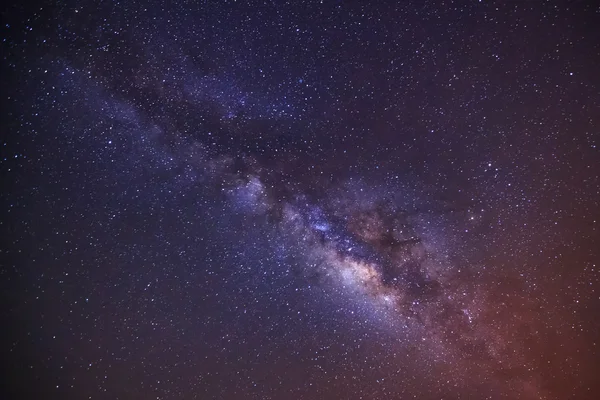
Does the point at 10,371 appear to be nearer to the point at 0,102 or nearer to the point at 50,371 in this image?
the point at 50,371

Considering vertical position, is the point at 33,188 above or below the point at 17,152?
below

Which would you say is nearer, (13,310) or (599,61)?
(599,61)

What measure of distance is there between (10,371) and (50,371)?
453 mm

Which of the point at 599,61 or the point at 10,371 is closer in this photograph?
the point at 599,61

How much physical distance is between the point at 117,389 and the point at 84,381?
39 centimetres

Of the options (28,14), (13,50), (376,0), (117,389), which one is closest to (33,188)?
(13,50)

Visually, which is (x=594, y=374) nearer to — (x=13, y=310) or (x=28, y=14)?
(x=13, y=310)

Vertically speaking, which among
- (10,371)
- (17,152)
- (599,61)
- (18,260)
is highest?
(599,61)

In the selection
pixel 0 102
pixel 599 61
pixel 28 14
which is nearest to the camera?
pixel 28 14

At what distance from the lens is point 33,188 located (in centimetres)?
292

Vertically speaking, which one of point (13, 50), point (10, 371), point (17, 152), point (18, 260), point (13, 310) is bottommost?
point (10, 371)

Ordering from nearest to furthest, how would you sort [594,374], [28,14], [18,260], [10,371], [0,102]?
[28,14] < [0,102] < [18,260] < [10,371] < [594,374]

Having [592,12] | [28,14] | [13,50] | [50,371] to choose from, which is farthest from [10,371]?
[592,12]

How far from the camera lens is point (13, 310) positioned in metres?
3.11
